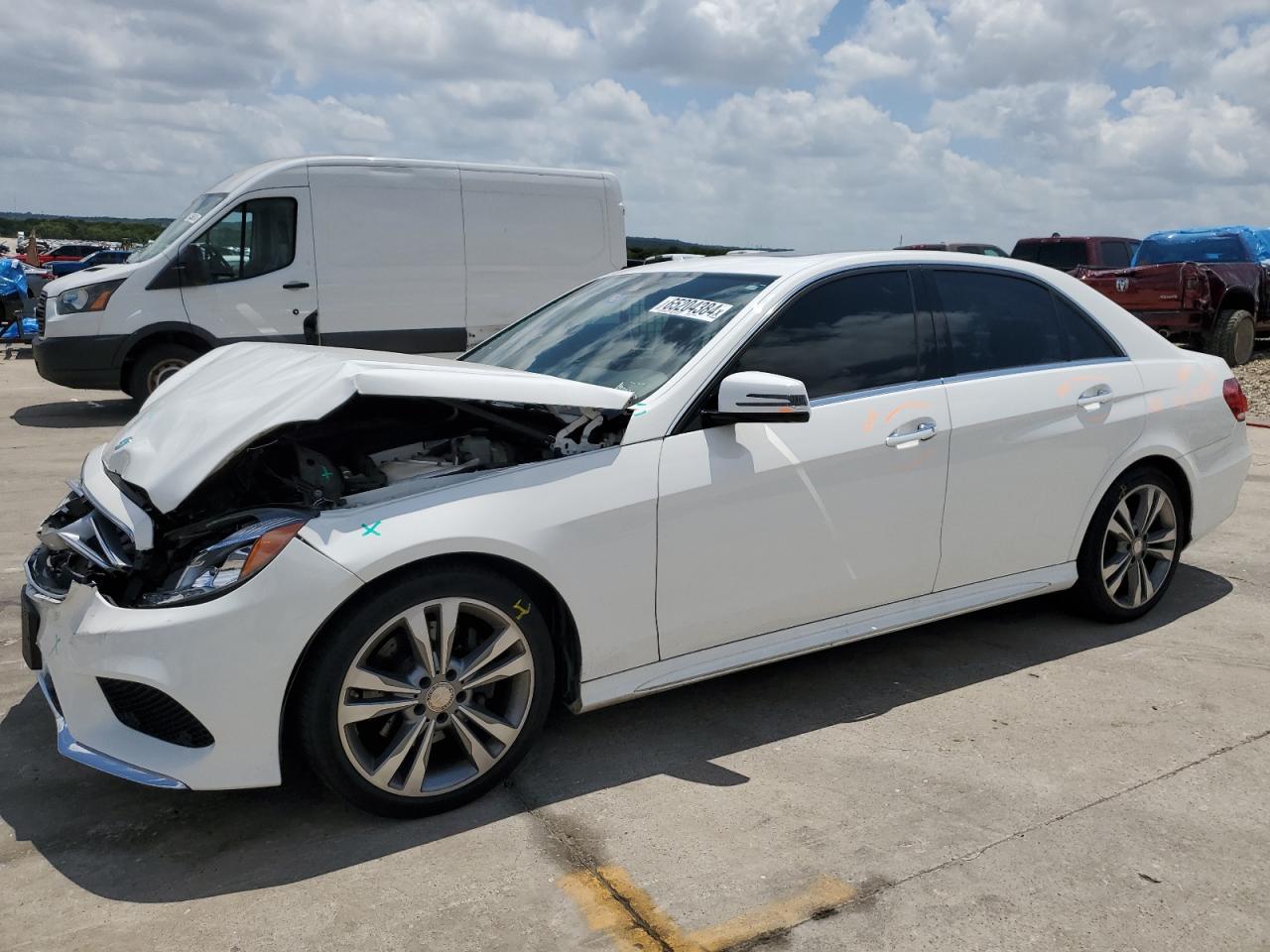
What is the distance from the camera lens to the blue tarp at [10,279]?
58.7ft

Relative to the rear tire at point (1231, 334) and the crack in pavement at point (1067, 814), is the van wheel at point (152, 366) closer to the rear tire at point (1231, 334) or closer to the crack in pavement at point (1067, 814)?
the crack in pavement at point (1067, 814)

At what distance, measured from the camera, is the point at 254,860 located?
3008 millimetres

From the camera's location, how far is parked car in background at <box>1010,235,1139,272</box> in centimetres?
1859

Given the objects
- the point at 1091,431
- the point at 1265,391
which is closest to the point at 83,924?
the point at 1091,431

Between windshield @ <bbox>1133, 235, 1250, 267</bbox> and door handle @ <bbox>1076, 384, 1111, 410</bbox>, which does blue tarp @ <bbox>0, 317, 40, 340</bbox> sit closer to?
door handle @ <bbox>1076, 384, 1111, 410</bbox>

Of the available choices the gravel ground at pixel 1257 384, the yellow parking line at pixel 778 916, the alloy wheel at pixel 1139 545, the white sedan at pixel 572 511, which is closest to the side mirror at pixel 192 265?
the white sedan at pixel 572 511

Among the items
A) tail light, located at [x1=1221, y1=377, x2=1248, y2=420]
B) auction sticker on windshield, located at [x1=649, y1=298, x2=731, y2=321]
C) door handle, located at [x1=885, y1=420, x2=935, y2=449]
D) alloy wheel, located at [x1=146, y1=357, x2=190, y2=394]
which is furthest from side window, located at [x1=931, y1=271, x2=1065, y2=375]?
alloy wheel, located at [x1=146, y1=357, x2=190, y2=394]

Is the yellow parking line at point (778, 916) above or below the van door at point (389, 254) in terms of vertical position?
below

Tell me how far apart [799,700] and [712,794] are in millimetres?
810

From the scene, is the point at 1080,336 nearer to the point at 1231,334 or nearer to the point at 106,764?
the point at 106,764

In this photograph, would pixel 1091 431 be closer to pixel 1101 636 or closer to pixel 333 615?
pixel 1101 636

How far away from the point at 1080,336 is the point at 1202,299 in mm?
10203

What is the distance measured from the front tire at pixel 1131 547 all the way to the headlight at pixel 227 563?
10.7 ft

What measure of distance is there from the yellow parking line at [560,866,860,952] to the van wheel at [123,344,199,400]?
28.3ft
